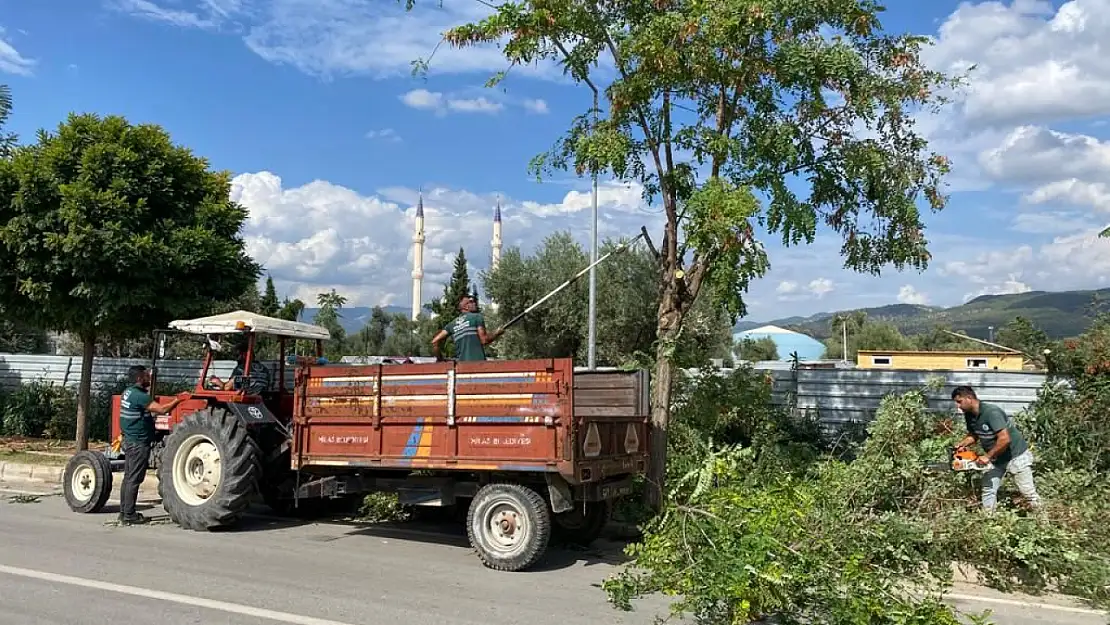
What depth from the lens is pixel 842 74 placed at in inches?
351

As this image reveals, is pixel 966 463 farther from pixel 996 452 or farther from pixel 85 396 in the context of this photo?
pixel 85 396

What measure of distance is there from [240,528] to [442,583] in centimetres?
355

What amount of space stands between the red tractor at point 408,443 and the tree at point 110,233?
12.4 feet

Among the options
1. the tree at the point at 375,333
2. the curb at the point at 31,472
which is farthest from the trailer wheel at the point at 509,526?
the tree at the point at 375,333

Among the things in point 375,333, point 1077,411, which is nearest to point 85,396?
point 1077,411

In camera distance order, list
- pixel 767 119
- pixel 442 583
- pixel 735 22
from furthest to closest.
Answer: pixel 767 119 → pixel 735 22 → pixel 442 583

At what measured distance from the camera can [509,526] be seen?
7.87 metres

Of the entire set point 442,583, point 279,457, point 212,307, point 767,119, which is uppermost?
point 767,119

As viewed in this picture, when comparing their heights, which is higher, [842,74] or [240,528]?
[842,74]

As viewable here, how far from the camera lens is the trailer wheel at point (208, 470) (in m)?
9.20

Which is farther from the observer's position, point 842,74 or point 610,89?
point 610,89

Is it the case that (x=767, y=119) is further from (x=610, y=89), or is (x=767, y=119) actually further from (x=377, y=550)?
(x=377, y=550)

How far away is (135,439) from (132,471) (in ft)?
1.19

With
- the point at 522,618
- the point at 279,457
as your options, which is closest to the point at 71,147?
the point at 279,457
